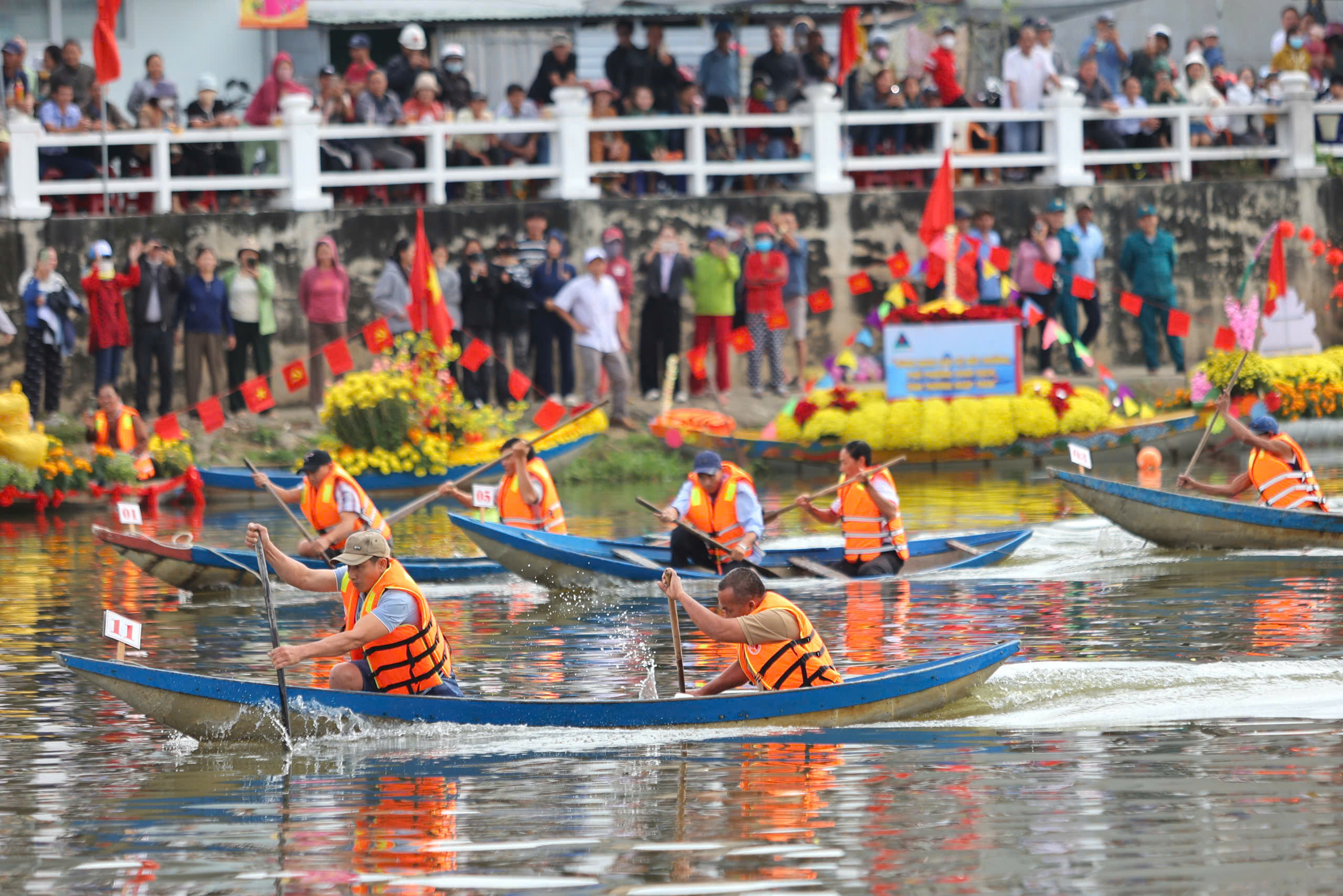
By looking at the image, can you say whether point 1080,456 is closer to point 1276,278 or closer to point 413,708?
point 413,708

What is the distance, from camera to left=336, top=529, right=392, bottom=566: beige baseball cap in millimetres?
10477

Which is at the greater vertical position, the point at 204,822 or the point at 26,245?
A: the point at 26,245

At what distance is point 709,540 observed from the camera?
47.6ft

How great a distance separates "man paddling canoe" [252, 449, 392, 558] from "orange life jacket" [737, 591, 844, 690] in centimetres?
478

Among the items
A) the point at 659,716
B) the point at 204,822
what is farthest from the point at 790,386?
the point at 204,822

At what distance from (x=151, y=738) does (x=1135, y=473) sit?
13.6 meters

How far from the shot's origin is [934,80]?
25422 millimetres

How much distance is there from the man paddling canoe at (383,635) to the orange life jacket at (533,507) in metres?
5.24

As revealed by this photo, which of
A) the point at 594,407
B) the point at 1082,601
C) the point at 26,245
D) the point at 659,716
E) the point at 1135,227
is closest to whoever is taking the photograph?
the point at 659,716

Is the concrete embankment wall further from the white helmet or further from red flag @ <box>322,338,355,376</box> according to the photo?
the white helmet

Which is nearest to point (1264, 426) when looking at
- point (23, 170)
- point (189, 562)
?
point (189, 562)

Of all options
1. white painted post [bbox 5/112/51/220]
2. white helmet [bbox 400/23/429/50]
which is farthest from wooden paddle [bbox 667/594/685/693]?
white helmet [bbox 400/23/429/50]

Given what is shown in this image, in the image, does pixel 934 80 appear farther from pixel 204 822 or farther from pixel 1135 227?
pixel 204 822

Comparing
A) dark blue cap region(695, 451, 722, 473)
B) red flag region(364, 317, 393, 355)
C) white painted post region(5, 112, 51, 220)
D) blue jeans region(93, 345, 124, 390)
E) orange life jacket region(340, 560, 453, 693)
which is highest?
white painted post region(5, 112, 51, 220)
